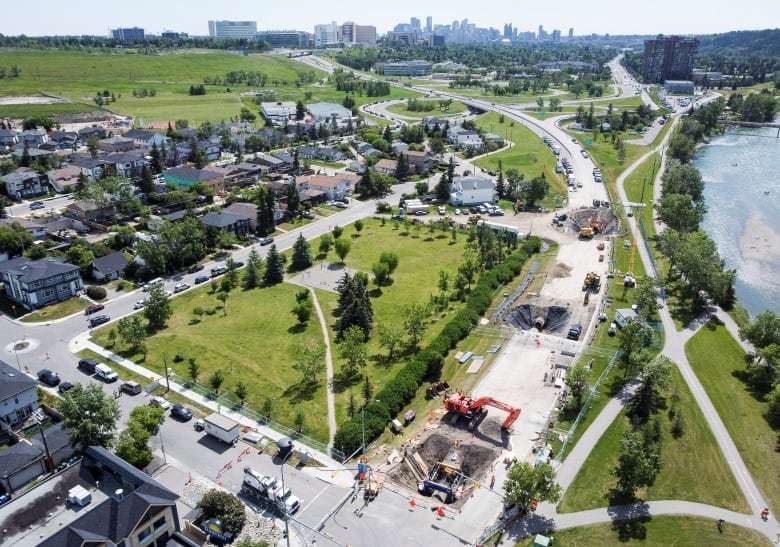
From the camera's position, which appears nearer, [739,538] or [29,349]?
[739,538]

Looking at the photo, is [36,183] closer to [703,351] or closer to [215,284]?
[215,284]

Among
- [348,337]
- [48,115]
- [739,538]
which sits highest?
[48,115]

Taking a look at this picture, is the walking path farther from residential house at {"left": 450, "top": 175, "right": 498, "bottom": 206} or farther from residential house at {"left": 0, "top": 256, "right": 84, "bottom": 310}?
residential house at {"left": 0, "top": 256, "right": 84, "bottom": 310}

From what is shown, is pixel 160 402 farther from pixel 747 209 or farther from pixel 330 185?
pixel 747 209

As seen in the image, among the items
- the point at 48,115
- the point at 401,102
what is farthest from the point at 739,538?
the point at 401,102

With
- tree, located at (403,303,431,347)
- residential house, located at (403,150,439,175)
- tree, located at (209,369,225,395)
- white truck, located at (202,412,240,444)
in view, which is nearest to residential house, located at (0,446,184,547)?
white truck, located at (202,412,240,444)
